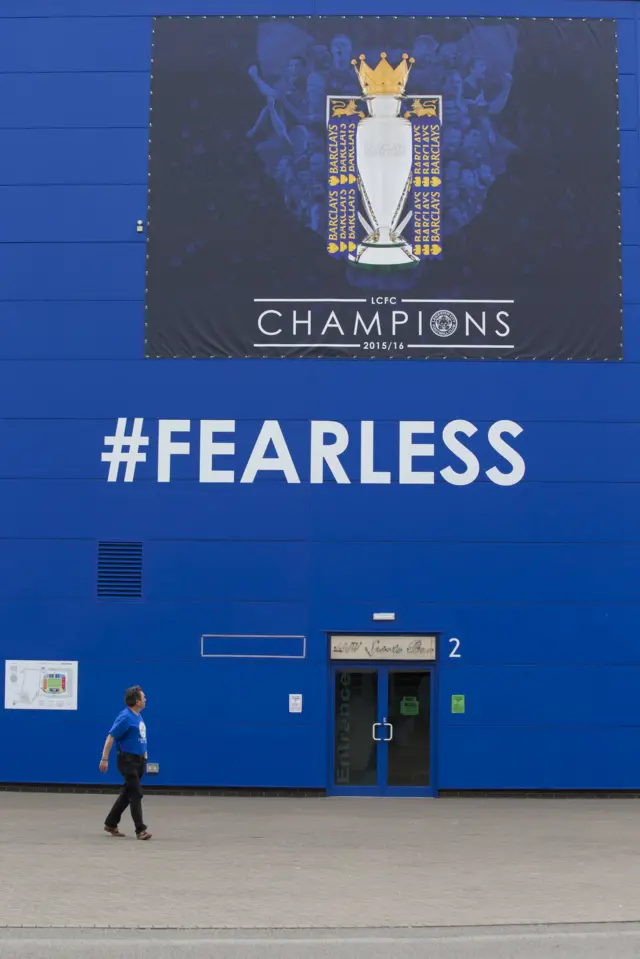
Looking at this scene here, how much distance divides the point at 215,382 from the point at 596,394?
645cm

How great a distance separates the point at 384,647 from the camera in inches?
738

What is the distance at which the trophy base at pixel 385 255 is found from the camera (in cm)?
1919

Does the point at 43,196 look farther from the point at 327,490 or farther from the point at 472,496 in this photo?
the point at 472,496

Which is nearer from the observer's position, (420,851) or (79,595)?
(420,851)

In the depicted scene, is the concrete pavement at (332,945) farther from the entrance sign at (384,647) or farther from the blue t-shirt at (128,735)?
the entrance sign at (384,647)

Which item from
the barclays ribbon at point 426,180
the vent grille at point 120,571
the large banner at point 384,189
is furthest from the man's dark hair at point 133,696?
the barclays ribbon at point 426,180

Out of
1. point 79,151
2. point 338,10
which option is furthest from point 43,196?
point 338,10

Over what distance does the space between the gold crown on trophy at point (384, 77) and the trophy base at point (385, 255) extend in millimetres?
2672

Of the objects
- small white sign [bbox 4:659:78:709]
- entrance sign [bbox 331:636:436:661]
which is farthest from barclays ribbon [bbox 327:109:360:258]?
small white sign [bbox 4:659:78:709]

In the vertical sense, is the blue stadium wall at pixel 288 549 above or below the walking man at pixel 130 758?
above

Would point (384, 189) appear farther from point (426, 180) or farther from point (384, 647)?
point (384, 647)

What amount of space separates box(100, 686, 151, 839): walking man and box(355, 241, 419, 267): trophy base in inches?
351

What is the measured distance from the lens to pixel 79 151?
19.5 m

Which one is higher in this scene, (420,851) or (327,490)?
(327,490)
